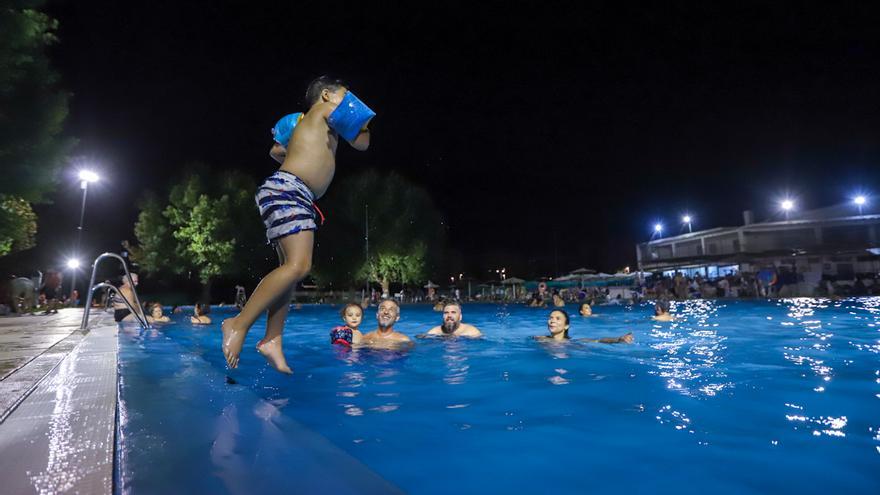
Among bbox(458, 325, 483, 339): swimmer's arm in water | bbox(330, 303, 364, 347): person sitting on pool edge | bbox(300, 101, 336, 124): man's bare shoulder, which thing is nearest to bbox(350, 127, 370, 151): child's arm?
bbox(300, 101, 336, 124): man's bare shoulder

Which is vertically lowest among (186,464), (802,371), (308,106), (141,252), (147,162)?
(802,371)

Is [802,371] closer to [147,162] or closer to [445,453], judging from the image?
[445,453]

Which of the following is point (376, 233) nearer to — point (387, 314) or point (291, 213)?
point (387, 314)

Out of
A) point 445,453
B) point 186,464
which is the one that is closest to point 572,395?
point 445,453

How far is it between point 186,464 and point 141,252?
125 feet

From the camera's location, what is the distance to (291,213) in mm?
2797

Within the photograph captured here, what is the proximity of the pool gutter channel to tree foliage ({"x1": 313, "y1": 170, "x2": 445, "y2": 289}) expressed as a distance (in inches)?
1295

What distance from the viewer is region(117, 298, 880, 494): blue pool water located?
159 cm

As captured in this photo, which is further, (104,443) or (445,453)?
(445,453)

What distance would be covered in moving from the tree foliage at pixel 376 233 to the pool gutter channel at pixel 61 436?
3289 cm

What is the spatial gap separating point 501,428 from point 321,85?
2.52 metres

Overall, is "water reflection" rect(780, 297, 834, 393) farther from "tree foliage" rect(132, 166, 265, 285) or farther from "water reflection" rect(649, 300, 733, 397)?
"tree foliage" rect(132, 166, 265, 285)

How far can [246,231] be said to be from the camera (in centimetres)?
3294

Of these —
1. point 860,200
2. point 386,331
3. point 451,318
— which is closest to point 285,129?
point 386,331
